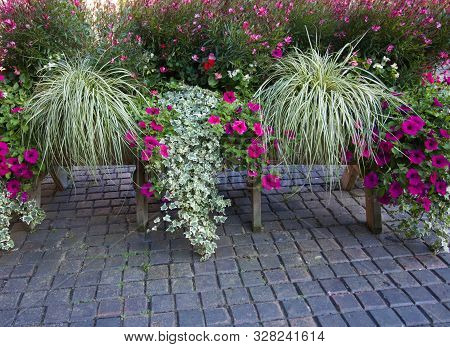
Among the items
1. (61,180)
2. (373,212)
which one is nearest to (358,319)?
(373,212)

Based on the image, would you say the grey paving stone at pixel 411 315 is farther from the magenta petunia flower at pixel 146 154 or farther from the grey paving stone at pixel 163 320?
the magenta petunia flower at pixel 146 154

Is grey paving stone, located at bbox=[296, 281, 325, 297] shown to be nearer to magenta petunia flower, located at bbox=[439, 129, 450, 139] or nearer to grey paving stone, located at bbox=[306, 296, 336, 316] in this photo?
grey paving stone, located at bbox=[306, 296, 336, 316]

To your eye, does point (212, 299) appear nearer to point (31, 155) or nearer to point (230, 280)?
point (230, 280)

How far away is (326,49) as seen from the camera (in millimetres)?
2871

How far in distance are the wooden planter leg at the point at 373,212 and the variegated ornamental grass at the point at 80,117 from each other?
152 cm

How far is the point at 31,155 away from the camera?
229cm

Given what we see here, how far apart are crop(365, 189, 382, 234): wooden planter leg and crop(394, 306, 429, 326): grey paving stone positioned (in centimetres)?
71

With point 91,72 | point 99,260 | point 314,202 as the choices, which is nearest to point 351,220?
point 314,202

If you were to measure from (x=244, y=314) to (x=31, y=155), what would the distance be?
1.43m

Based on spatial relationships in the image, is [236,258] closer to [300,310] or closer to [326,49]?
[300,310]

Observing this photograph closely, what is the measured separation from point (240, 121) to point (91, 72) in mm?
915

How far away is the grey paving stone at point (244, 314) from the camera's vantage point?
1.95 m

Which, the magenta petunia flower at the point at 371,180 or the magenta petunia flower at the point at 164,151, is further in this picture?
the magenta petunia flower at the point at 371,180

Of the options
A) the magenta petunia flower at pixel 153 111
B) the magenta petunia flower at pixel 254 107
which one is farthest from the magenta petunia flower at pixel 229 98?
the magenta petunia flower at pixel 153 111
